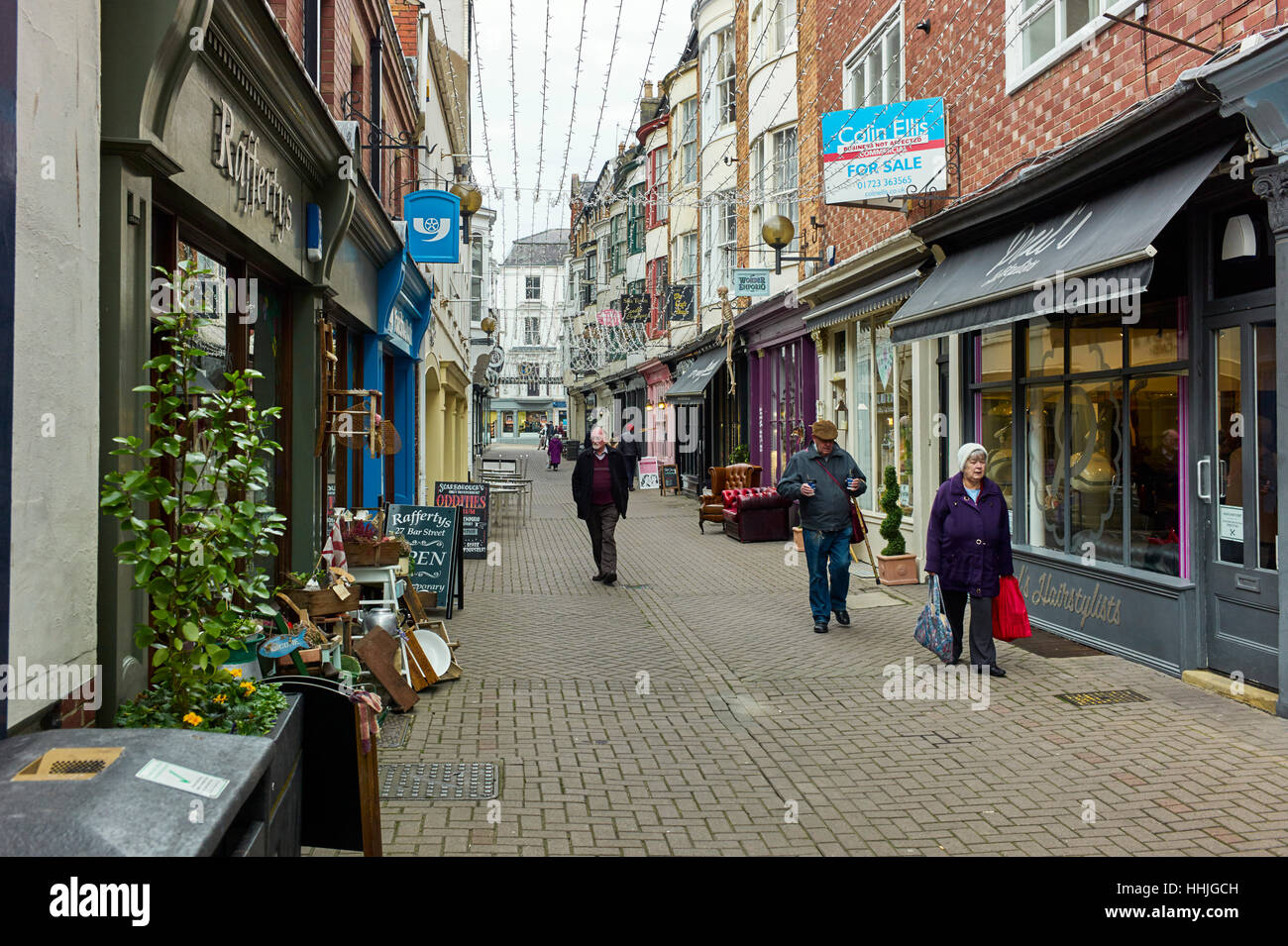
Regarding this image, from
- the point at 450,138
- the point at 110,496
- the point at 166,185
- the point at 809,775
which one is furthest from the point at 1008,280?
the point at 450,138

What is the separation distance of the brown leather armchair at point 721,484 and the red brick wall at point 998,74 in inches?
209

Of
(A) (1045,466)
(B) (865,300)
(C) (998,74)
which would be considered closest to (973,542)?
(A) (1045,466)

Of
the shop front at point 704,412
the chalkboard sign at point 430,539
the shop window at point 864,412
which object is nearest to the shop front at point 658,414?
the shop front at point 704,412

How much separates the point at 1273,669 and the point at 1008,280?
3.77m

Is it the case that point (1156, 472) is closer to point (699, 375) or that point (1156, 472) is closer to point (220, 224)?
point (220, 224)

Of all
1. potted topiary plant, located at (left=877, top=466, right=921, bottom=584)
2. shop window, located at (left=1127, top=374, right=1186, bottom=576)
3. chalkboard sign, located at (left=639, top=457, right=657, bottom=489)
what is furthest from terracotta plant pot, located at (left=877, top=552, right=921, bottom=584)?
chalkboard sign, located at (left=639, top=457, right=657, bottom=489)

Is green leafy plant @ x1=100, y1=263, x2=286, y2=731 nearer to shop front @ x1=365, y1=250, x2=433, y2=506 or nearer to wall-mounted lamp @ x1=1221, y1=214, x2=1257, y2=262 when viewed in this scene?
wall-mounted lamp @ x1=1221, y1=214, x2=1257, y2=262

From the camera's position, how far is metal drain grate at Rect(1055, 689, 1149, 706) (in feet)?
23.2

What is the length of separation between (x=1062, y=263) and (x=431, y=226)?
817 cm

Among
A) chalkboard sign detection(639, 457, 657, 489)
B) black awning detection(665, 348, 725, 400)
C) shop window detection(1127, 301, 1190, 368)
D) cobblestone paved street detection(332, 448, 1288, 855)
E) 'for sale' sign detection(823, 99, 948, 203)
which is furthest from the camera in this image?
chalkboard sign detection(639, 457, 657, 489)

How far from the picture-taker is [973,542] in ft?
25.5

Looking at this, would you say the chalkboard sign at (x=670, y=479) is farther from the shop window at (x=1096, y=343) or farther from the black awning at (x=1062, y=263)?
the shop window at (x=1096, y=343)

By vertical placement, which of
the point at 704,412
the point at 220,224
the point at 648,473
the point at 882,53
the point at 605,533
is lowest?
the point at 605,533

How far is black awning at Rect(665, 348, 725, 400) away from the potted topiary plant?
476 inches
